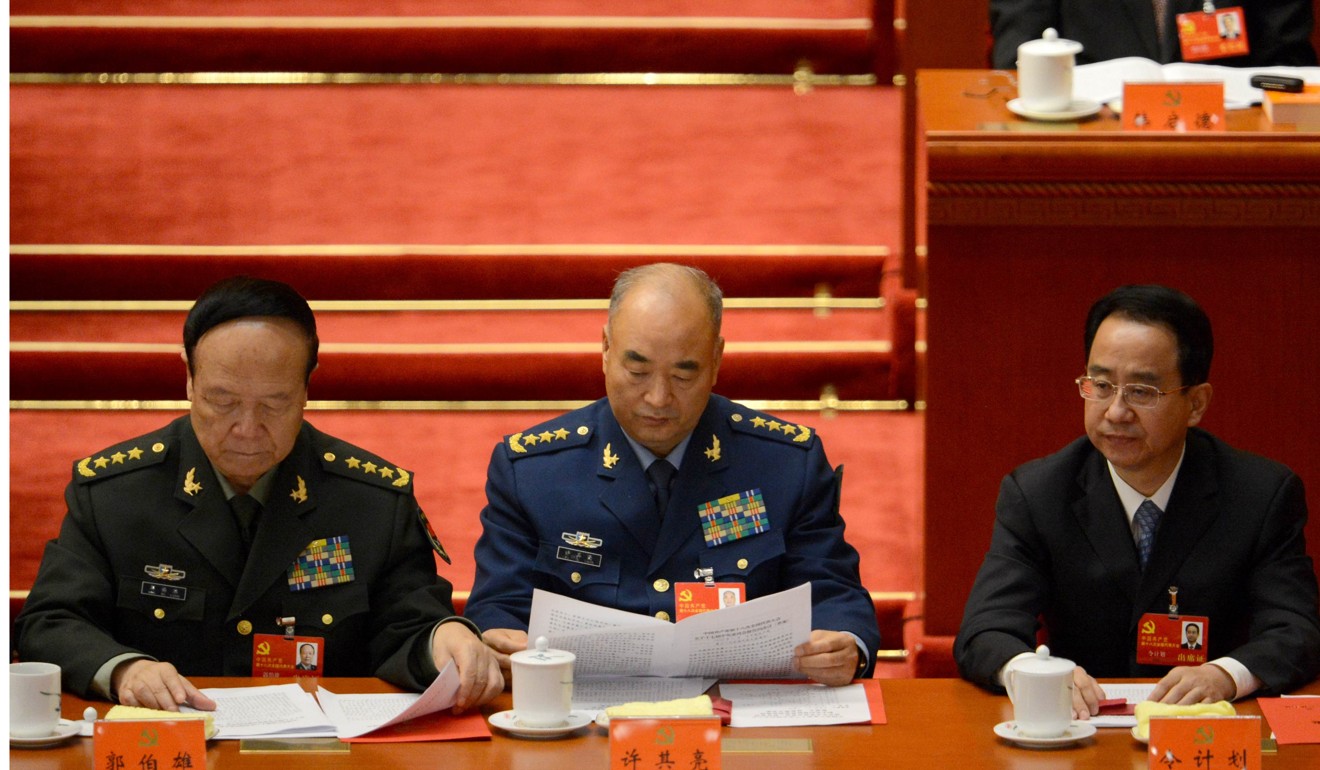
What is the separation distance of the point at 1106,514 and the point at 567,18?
2437 mm

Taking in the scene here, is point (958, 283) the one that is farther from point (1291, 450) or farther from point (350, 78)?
point (350, 78)

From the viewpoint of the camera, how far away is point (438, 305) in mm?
3908

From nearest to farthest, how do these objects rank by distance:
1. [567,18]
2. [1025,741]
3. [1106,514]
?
[1025,741], [1106,514], [567,18]

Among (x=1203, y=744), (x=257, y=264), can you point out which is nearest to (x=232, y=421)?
(x=1203, y=744)

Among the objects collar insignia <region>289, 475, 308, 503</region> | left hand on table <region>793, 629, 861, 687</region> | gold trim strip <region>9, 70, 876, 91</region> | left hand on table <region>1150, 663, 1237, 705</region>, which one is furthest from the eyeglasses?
gold trim strip <region>9, 70, 876, 91</region>

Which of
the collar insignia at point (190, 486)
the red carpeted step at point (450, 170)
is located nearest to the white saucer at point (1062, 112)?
the red carpeted step at point (450, 170)

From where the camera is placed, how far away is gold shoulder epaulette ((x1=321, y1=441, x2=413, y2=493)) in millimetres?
2424

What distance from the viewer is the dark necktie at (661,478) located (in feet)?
8.03

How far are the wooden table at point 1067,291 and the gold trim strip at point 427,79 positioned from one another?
5.12 feet

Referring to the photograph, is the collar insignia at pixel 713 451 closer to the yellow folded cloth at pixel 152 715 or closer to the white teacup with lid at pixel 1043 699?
the white teacup with lid at pixel 1043 699

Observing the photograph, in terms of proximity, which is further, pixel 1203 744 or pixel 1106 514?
pixel 1106 514

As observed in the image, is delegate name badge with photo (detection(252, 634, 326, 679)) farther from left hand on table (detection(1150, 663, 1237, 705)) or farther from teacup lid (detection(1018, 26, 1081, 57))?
teacup lid (detection(1018, 26, 1081, 57))

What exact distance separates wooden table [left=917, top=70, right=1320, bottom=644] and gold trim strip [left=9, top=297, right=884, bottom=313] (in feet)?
3.32

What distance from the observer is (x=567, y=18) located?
175 inches
